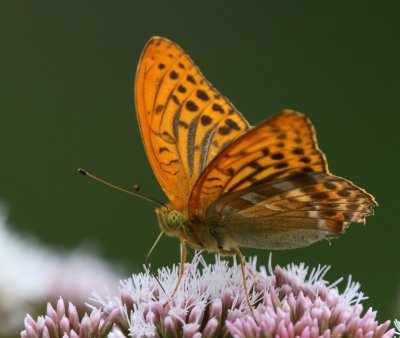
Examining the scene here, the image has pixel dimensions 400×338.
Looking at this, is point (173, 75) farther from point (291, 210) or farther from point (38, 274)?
point (38, 274)

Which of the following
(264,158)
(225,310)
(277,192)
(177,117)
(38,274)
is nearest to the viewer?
(264,158)

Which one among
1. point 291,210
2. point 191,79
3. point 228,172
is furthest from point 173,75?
point 291,210

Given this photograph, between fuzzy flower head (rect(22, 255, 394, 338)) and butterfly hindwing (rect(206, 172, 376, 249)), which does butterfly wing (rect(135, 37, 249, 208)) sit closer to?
butterfly hindwing (rect(206, 172, 376, 249))

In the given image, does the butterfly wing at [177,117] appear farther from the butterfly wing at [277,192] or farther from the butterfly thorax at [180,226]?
the butterfly wing at [277,192]

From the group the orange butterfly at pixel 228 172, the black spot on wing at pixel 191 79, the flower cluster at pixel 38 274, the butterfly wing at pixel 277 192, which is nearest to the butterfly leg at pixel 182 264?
the orange butterfly at pixel 228 172

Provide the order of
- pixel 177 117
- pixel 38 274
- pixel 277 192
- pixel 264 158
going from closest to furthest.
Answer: pixel 264 158, pixel 277 192, pixel 177 117, pixel 38 274

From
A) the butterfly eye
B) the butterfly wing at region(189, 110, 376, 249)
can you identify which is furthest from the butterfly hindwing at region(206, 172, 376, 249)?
the butterfly eye
